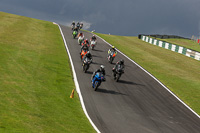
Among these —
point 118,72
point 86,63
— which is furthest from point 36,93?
point 118,72

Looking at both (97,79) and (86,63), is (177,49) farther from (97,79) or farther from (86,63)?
(97,79)

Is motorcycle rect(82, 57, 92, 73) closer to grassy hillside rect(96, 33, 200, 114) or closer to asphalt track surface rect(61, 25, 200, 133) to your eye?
asphalt track surface rect(61, 25, 200, 133)

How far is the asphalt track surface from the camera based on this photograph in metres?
15.2

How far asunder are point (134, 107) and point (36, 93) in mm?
5909

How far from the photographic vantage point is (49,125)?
12.3 m

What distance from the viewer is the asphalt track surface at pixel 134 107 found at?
49.9 feet

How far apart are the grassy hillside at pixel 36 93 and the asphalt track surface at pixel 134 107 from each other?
998 millimetres

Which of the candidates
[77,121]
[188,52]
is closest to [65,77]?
[77,121]

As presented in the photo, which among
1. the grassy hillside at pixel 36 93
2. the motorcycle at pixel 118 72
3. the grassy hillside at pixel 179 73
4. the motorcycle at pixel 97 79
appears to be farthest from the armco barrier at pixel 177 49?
the motorcycle at pixel 97 79

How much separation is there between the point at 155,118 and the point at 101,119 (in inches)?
136

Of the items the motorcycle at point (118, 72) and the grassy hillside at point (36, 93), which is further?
the motorcycle at point (118, 72)

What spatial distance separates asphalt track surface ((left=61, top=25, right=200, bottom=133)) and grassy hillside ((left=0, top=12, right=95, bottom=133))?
100 centimetres

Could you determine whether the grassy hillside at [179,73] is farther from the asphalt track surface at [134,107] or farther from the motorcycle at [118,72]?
the motorcycle at [118,72]

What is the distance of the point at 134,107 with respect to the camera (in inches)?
717
